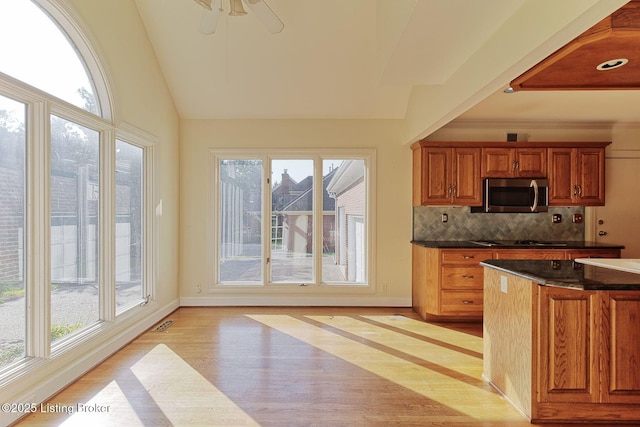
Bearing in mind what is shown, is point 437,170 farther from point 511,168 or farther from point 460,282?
point 460,282

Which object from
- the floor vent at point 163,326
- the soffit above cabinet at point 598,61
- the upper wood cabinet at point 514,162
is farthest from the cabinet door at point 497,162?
the floor vent at point 163,326

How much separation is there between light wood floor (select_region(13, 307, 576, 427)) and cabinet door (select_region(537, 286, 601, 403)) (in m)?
0.35

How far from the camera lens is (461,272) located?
13.5 feet

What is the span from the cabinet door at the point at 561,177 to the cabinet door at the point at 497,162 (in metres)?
0.50

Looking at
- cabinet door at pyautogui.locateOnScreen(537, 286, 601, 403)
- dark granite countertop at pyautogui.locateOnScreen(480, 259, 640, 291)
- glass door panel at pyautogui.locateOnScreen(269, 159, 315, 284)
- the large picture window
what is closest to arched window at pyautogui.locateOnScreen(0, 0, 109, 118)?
the large picture window

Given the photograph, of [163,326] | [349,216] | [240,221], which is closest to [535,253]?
[349,216]

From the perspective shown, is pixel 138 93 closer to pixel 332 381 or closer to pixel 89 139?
pixel 89 139

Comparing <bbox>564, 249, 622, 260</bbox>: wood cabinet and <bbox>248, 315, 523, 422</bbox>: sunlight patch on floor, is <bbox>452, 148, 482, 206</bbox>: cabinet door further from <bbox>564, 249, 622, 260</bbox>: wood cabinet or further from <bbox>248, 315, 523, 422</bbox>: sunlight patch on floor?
<bbox>248, 315, 523, 422</bbox>: sunlight patch on floor

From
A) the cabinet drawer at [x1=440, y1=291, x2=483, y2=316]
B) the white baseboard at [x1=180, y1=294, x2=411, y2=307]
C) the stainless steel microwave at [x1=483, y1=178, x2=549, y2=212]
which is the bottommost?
the white baseboard at [x1=180, y1=294, x2=411, y2=307]

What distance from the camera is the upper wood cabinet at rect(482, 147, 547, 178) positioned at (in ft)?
14.5

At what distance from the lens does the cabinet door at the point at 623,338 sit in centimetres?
211

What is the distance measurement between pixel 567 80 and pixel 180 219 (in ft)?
14.7

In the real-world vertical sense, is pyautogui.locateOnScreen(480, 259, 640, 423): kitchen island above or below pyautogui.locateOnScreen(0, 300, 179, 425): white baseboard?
above

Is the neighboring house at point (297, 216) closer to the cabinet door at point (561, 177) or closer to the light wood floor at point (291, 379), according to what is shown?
the light wood floor at point (291, 379)
